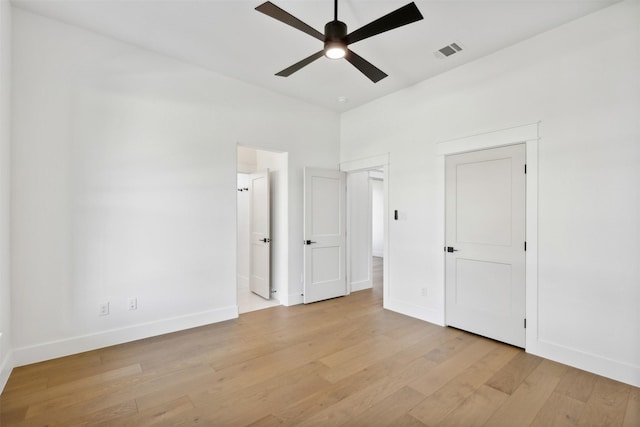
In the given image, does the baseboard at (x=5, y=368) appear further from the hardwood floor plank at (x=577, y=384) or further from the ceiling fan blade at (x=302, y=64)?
the hardwood floor plank at (x=577, y=384)

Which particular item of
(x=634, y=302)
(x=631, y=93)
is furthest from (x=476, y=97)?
(x=634, y=302)

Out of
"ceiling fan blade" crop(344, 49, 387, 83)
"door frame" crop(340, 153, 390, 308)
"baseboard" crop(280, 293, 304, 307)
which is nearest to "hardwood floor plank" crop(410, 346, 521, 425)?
"door frame" crop(340, 153, 390, 308)

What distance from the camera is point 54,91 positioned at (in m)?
2.80

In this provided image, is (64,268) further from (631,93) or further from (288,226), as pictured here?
(631,93)

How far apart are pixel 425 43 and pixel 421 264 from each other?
8.56ft

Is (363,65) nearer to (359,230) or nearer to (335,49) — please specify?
(335,49)

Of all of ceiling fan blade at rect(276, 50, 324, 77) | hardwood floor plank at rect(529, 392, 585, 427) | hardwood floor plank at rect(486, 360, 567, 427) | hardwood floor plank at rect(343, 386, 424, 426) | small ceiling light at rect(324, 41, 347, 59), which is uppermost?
ceiling fan blade at rect(276, 50, 324, 77)

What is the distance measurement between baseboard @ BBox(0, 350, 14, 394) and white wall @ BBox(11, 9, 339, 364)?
82 mm

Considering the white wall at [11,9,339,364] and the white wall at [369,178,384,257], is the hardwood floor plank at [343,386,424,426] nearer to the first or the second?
the white wall at [11,9,339,364]

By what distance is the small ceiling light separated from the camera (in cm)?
221

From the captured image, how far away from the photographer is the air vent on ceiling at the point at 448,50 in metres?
3.12

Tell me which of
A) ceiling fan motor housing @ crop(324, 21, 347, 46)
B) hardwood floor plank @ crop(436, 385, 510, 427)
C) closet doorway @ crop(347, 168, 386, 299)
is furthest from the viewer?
closet doorway @ crop(347, 168, 386, 299)

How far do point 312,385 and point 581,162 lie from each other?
121 inches

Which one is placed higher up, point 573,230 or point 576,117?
point 576,117
